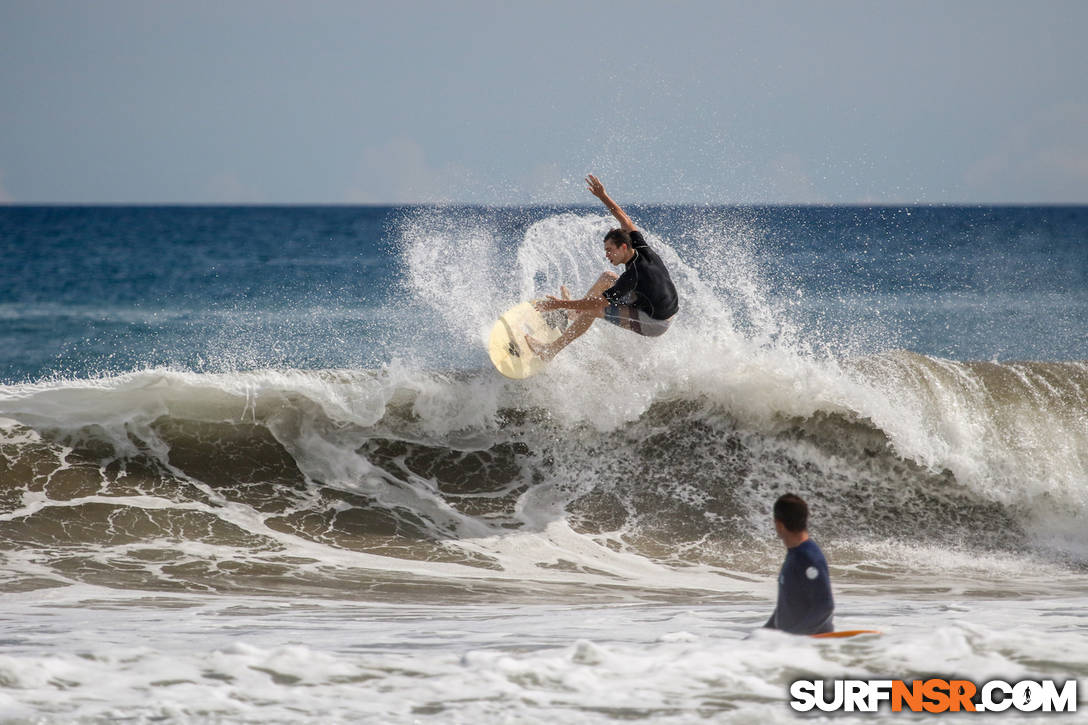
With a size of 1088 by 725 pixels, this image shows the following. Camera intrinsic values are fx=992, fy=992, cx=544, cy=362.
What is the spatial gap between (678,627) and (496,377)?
5.36 m

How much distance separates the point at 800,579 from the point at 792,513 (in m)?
0.30

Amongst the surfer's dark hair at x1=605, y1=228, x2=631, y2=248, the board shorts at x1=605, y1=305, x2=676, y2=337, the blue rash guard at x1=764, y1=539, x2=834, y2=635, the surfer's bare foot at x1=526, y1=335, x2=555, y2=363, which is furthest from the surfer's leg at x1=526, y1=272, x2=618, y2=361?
the blue rash guard at x1=764, y1=539, x2=834, y2=635

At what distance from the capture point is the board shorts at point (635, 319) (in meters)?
8.48

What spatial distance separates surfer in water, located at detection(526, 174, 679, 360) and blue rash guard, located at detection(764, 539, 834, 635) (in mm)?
4151

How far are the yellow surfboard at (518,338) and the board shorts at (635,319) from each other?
3.92 feet

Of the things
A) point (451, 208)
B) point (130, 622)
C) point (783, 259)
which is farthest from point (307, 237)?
point (130, 622)

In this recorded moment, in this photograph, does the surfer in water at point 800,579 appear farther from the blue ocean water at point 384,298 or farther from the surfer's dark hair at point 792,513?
the blue ocean water at point 384,298

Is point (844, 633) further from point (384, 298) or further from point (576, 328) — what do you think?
point (384, 298)

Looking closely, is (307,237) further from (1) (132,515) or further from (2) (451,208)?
(1) (132,515)

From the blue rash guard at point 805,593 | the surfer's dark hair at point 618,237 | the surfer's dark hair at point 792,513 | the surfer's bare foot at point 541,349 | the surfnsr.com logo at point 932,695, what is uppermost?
the surfer's dark hair at point 618,237

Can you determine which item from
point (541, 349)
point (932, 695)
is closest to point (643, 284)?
point (541, 349)

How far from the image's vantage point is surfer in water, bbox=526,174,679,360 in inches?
322

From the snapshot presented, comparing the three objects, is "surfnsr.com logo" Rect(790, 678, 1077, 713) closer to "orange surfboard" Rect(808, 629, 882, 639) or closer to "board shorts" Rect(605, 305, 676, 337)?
"orange surfboard" Rect(808, 629, 882, 639)

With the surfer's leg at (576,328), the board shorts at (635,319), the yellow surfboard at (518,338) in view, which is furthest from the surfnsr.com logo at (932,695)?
the yellow surfboard at (518,338)
